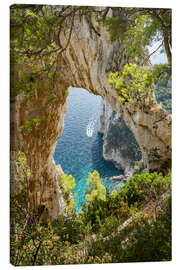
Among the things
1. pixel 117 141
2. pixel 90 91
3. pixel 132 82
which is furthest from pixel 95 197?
pixel 132 82

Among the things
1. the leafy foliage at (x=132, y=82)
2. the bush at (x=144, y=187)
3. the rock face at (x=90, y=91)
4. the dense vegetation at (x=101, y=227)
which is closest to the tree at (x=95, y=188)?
the dense vegetation at (x=101, y=227)

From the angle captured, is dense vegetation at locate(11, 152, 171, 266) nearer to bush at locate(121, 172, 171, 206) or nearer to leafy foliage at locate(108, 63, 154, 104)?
bush at locate(121, 172, 171, 206)

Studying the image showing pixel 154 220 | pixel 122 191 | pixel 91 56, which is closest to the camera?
pixel 154 220

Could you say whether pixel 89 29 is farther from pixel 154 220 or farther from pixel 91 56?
pixel 154 220

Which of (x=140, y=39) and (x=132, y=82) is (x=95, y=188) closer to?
(x=132, y=82)

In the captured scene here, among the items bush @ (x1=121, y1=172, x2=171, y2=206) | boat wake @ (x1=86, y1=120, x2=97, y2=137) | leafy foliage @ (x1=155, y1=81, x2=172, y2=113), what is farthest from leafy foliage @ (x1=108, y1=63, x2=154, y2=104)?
bush @ (x1=121, y1=172, x2=171, y2=206)

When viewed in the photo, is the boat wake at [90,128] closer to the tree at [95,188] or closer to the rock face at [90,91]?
the rock face at [90,91]
